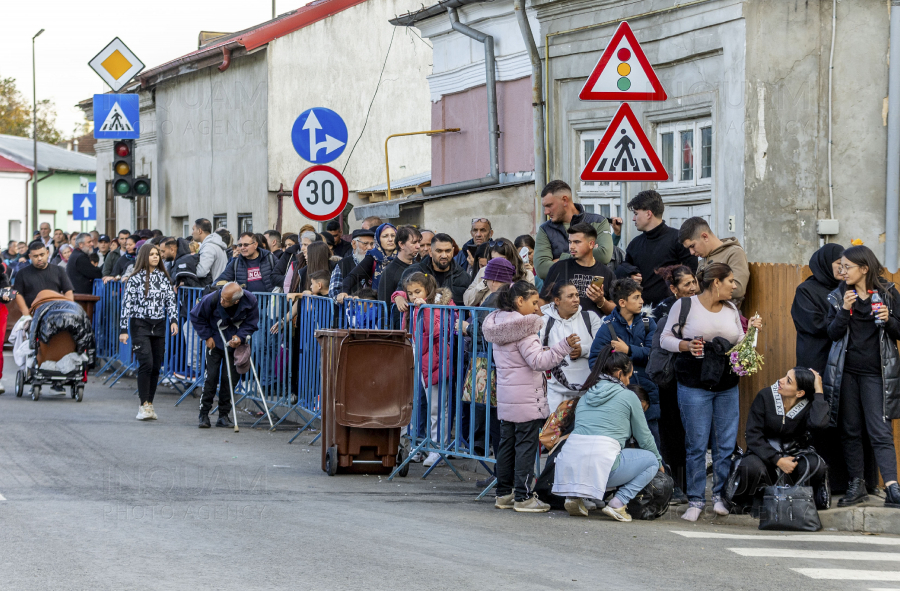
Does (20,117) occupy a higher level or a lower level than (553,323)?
higher

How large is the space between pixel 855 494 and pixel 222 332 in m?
7.17

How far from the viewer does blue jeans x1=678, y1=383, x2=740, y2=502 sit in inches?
360

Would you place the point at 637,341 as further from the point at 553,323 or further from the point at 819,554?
the point at 819,554

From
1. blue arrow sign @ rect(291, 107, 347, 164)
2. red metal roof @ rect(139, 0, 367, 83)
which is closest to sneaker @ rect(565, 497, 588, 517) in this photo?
blue arrow sign @ rect(291, 107, 347, 164)

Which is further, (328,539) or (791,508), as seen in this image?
(791,508)

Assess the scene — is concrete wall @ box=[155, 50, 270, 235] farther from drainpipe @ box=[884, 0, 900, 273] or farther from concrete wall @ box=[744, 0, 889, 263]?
drainpipe @ box=[884, 0, 900, 273]

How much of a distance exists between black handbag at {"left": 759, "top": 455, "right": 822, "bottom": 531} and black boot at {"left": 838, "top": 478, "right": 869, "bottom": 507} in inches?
11.4

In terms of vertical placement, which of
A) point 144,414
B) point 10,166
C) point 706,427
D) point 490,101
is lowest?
point 144,414

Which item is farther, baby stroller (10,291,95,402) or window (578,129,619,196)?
window (578,129,619,196)

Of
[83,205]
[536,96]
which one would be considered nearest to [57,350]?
[536,96]

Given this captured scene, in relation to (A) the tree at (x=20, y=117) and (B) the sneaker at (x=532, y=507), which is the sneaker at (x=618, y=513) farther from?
(A) the tree at (x=20, y=117)

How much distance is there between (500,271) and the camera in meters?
10.5

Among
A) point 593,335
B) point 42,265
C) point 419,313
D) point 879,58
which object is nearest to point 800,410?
point 593,335

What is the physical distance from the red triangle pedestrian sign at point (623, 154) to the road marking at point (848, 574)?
3.49 metres
